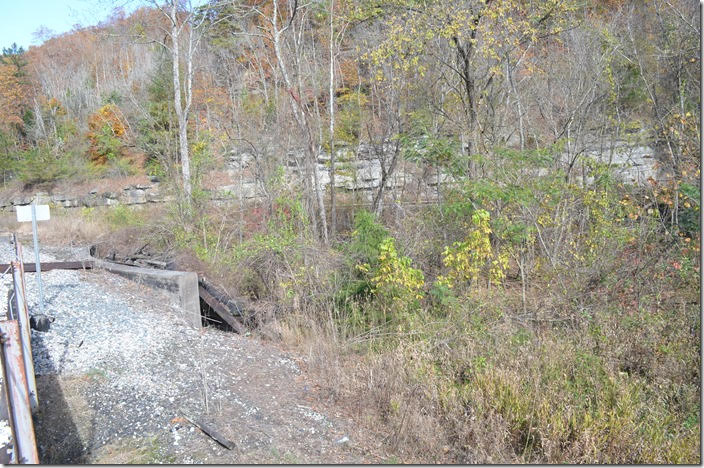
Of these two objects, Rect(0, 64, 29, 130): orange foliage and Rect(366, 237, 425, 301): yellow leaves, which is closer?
Rect(366, 237, 425, 301): yellow leaves

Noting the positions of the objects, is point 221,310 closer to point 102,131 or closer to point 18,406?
point 18,406

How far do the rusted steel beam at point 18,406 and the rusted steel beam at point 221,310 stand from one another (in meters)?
6.14

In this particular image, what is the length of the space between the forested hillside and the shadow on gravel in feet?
9.12

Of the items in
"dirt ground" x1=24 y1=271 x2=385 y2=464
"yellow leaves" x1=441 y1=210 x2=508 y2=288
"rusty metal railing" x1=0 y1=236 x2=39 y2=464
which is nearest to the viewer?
"rusty metal railing" x1=0 y1=236 x2=39 y2=464

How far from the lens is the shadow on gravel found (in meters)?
4.91

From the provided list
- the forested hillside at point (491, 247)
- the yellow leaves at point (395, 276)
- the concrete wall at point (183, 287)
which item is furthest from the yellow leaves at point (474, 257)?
the concrete wall at point (183, 287)

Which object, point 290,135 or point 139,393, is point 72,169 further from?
point 139,393

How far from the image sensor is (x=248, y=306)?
33.1ft

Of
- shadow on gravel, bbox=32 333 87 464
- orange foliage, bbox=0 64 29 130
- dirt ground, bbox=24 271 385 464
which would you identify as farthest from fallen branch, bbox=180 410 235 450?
orange foliage, bbox=0 64 29 130

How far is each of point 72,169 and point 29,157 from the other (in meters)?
3.23

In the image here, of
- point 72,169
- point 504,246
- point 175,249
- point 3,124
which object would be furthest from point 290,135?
point 3,124

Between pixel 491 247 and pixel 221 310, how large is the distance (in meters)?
4.84

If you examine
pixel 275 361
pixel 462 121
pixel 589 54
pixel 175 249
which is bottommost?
pixel 275 361

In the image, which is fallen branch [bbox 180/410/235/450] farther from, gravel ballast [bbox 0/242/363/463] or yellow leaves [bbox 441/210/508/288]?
yellow leaves [bbox 441/210/508/288]
